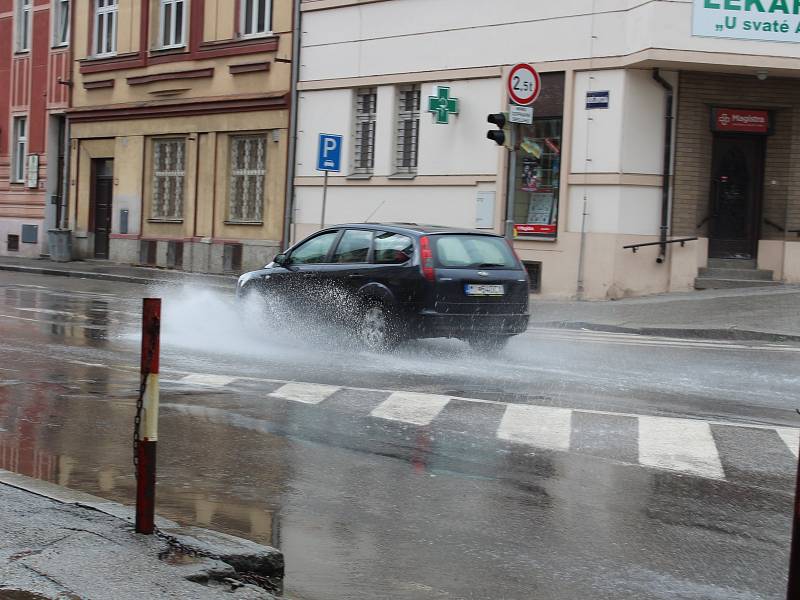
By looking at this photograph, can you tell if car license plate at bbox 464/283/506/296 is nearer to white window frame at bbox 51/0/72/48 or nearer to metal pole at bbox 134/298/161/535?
metal pole at bbox 134/298/161/535

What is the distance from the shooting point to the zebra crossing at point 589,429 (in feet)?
25.2

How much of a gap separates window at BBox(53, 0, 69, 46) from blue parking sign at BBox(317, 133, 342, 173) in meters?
15.7

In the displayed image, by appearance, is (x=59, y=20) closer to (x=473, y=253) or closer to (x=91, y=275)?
(x=91, y=275)

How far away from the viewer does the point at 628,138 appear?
21562mm

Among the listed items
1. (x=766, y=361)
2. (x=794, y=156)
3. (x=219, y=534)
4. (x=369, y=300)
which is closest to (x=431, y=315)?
(x=369, y=300)

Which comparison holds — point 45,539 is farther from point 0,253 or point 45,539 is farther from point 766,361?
point 0,253

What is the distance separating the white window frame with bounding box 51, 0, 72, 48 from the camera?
36469 millimetres

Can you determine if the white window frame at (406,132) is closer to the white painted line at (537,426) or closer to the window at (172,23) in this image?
the window at (172,23)

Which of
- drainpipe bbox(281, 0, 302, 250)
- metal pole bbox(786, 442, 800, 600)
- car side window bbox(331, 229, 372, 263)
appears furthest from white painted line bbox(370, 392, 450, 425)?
drainpipe bbox(281, 0, 302, 250)

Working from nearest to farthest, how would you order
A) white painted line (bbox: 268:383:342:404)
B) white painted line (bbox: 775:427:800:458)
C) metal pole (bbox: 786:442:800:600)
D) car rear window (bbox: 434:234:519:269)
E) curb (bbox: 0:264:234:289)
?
metal pole (bbox: 786:442:800:600) < white painted line (bbox: 775:427:800:458) < white painted line (bbox: 268:383:342:404) < car rear window (bbox: 434:234:519:269) < curb (bbox: 0:264:234:289)

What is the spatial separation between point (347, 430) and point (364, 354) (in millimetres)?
4869

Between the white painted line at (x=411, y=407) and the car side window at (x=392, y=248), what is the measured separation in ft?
11.3

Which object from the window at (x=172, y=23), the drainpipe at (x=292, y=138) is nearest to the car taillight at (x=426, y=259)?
the drainpipe at (x=292, y=138)

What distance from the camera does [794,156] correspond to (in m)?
21.7
